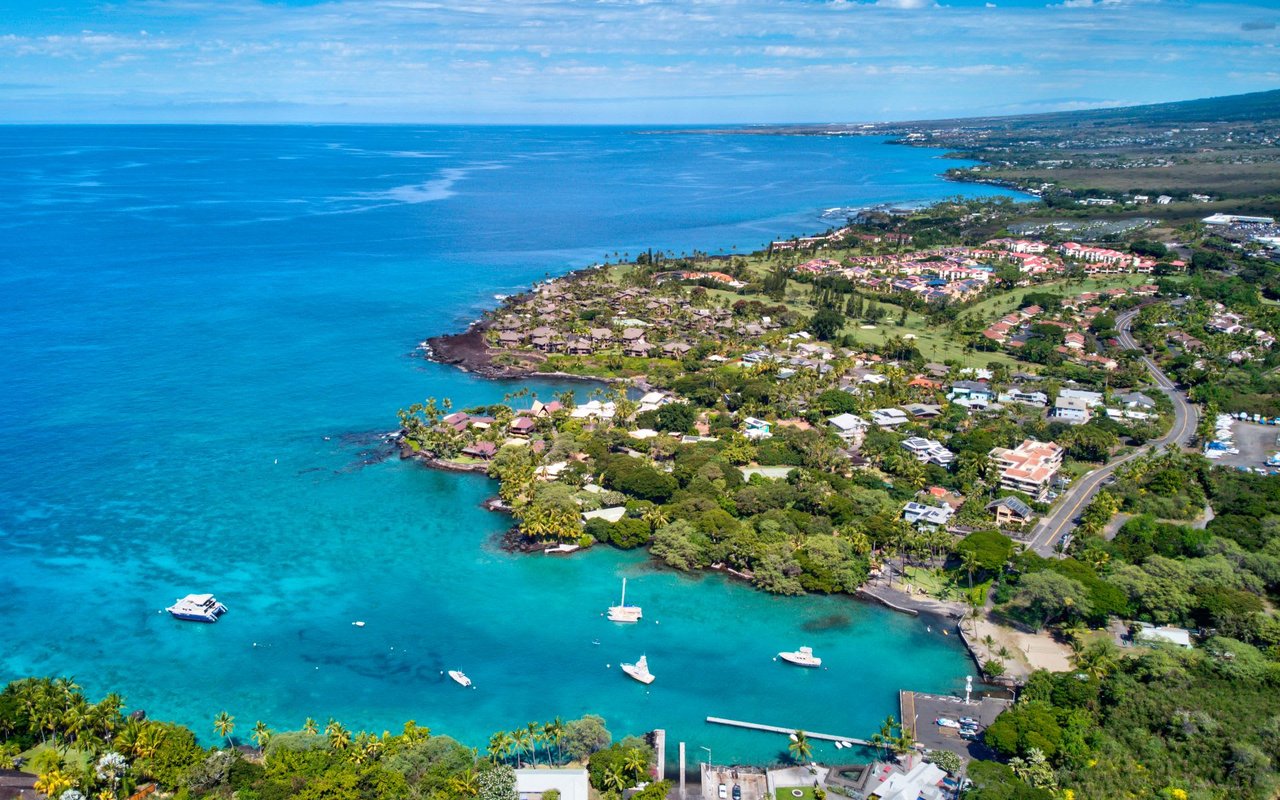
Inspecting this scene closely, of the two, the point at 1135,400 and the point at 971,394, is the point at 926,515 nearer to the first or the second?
the point at 971,394

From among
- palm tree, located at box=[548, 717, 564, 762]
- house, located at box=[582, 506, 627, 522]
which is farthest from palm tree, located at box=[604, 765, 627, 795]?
house, located at box=[582, 506, 627, 522]

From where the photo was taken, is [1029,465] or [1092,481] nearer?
[1029,465]

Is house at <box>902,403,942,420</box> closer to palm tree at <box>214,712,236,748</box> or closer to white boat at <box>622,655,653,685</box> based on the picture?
white boat at <box>622,655,653,685</box>

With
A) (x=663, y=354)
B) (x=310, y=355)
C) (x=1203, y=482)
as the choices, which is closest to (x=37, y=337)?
(x=310, y=355)

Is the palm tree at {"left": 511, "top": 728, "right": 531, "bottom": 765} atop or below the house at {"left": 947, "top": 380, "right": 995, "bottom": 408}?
below

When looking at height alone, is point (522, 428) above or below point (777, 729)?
above

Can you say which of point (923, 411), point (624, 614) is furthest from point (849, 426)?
point (624, 614)
